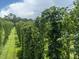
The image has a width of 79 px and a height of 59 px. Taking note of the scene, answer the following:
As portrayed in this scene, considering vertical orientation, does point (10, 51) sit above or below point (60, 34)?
below

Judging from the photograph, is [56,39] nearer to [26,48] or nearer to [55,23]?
[55,23]

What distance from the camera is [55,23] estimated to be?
67.9 meters

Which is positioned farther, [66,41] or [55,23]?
[55,23]

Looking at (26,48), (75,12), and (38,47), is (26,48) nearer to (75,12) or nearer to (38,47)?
(38,47)

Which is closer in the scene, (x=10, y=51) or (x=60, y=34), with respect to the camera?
(x=60, y=34)

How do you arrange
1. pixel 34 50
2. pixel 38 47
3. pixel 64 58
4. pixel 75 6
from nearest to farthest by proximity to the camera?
pixel 75 6 → pixel 64 58 → pixel 38 47 → pixel 34 50

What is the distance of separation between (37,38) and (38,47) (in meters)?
3.36

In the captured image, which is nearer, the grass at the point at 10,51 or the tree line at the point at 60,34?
the tree line at the point at 60,34

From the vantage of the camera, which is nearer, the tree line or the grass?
the tree line

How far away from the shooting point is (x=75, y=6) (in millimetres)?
54562

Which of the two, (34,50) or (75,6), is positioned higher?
(75,6)

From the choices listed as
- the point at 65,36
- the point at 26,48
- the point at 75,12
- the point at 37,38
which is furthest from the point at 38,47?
the point at 75,12

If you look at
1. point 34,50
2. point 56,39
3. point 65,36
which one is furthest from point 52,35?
point 34,50

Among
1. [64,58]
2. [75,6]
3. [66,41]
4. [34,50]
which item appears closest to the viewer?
[75,6]
